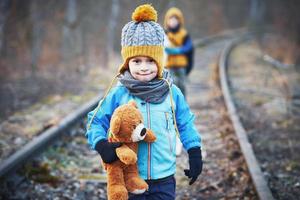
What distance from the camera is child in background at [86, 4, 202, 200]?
120 inches

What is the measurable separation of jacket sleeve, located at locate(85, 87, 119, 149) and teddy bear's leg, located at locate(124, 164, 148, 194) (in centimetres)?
29

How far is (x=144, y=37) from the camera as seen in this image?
119 inches

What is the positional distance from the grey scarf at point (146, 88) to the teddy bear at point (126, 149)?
0.13m

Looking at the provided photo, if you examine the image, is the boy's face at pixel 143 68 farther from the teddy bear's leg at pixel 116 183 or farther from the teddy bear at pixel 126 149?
the teddy bear's leg at pixel 116 183

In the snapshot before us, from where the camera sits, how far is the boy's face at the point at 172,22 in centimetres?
728

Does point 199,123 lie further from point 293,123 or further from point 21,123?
point 21,123

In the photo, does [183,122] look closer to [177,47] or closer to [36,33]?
[177,47]

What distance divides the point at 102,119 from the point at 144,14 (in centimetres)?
81

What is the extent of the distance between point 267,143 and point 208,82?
6.24 metres

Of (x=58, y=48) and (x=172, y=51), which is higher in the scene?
(x=58, y=48)

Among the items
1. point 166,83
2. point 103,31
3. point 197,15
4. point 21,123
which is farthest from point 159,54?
point 197,15

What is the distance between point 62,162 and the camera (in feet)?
18.5

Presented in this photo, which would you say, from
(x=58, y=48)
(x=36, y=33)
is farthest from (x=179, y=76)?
(x=58, y=48)

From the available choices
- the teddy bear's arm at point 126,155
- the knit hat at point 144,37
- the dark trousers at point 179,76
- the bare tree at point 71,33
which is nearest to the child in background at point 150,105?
the knit hat at point 144,37
